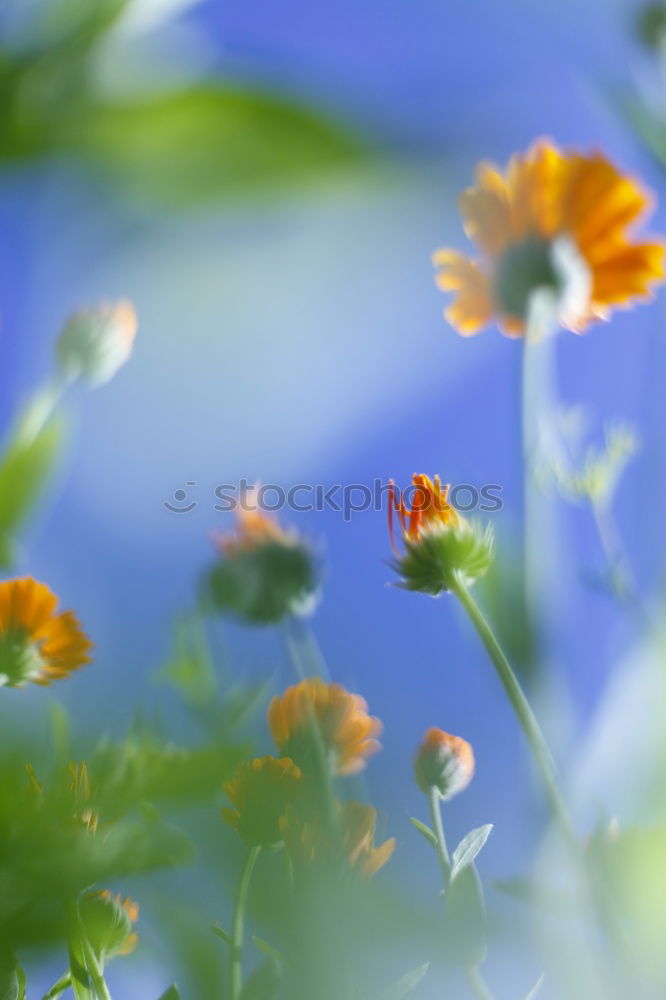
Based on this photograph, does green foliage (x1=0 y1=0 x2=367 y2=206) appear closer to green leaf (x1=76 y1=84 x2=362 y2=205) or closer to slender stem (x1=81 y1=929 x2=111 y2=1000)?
green leaf (x1=76 y1=84 x2=362 y2=205)

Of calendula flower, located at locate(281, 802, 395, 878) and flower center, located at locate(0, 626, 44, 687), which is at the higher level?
flower center, located at locate(0, 626, 44, 687)

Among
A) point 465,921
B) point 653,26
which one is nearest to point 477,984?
point 465,921

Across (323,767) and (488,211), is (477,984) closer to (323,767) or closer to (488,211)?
(323,767)

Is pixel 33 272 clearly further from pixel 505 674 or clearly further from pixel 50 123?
pixel 505 674

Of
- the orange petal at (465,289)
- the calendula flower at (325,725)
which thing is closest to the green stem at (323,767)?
the calendula flower at (325,725)

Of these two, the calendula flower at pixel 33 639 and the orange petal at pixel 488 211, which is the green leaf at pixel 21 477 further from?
the orange petal at pixel 488 211

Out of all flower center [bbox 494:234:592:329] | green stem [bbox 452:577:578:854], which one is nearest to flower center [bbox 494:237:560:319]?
flower center [bbox 494:234:592:329]

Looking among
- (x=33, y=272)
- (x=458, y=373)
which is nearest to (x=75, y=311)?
(x=33, y=272)
